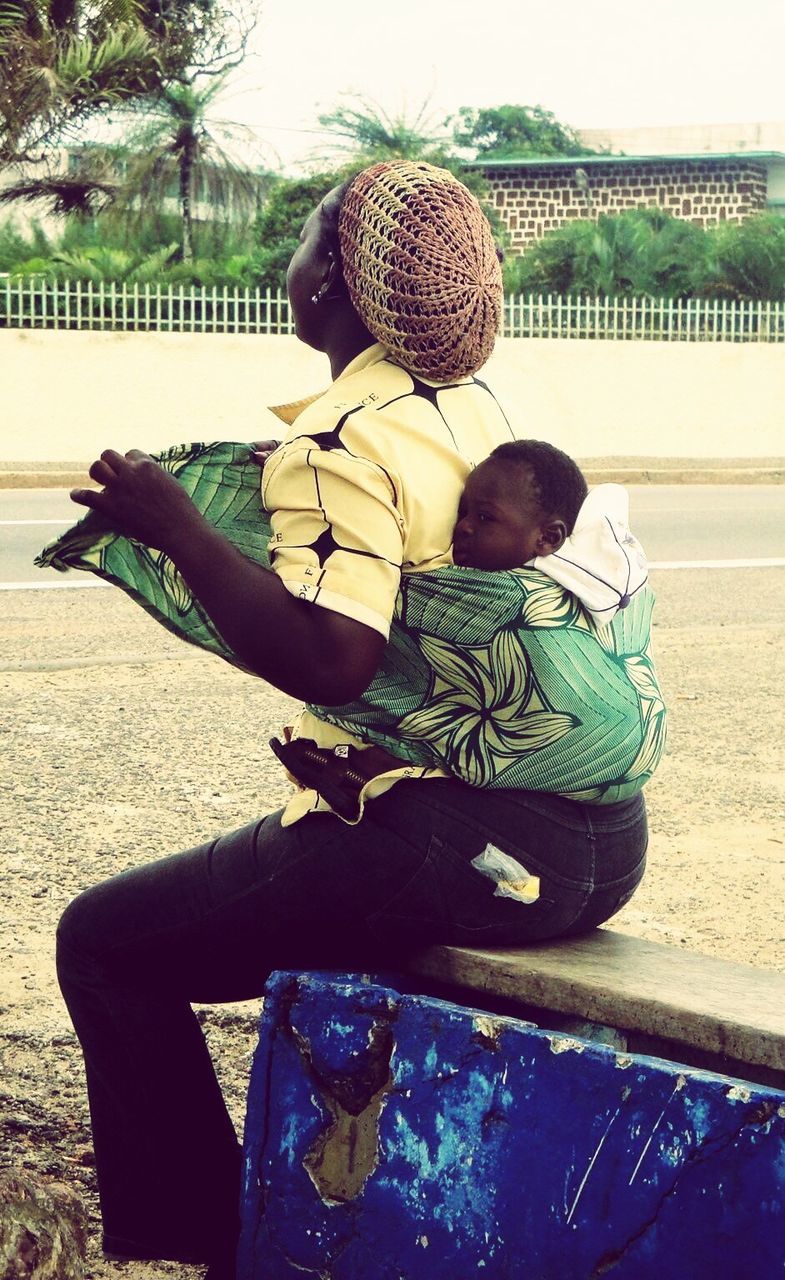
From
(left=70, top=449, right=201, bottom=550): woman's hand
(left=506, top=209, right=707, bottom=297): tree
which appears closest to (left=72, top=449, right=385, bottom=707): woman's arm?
(left=70, top=449, right=201, bottom=550): woman's hand

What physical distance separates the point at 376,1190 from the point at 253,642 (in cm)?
79

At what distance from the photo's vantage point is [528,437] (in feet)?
7.57

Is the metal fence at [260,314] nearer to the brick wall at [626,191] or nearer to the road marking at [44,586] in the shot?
the road marking at [44,586]

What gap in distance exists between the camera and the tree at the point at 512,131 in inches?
1697

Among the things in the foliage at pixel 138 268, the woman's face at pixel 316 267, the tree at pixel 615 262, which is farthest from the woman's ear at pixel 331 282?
the tree at pixel 615 262

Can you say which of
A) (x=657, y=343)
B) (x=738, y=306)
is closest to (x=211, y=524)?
(x=657, y=343)

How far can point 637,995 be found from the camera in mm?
2080

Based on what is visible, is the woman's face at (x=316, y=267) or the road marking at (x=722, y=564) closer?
the woman's face at (x=316, y=267)

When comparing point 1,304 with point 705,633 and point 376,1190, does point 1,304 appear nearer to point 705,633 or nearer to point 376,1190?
point 705,633

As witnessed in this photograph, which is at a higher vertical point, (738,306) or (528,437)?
(528,437)

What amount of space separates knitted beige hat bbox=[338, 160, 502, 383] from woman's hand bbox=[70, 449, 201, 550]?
0.37 metres

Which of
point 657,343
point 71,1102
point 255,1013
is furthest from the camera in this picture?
point 657,343

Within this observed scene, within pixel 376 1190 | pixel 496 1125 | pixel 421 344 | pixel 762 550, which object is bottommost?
pixel 762 550

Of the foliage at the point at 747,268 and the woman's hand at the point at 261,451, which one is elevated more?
the woman's hand at the point at 261,451
